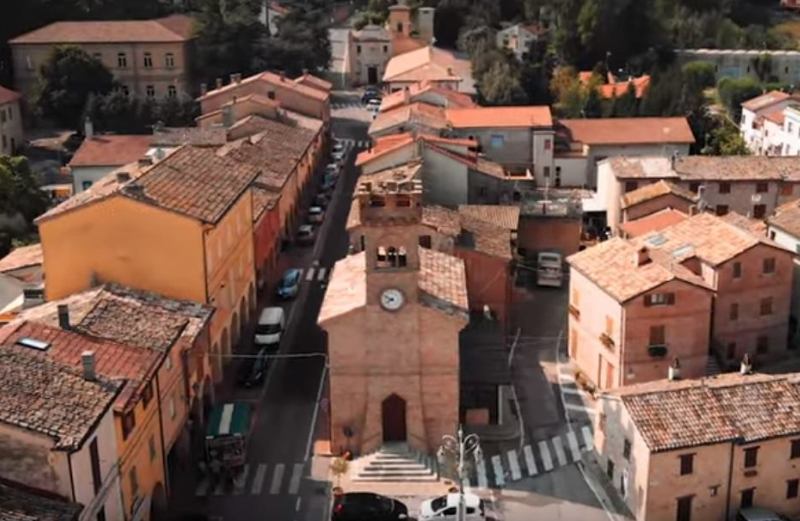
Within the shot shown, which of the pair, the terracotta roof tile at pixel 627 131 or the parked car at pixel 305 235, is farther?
the terracotta roof tile at pixel 627 131

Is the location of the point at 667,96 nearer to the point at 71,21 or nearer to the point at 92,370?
the point at 71,21

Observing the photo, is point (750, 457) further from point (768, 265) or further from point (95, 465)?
point (95, 465)

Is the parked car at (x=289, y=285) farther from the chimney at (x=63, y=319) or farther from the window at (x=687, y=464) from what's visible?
the window at (x=687, y=464)

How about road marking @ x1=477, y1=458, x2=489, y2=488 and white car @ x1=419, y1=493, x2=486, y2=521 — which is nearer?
white car @ x1=419, y1=493, x2=486, y2=521

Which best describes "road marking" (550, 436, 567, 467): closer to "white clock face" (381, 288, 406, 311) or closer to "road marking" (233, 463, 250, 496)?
"white clock face" (381, 288, 406, 311)

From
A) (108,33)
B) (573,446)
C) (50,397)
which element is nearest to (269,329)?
(573,446)

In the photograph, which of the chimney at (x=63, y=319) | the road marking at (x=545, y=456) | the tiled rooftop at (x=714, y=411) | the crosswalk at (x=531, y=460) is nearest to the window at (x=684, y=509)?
the tiled rooftop at (x=714, y=411)

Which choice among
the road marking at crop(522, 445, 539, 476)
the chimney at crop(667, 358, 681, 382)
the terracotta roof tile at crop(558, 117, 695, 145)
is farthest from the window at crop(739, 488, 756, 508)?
the terracotta roof tile at crop(558, 117, 695, 145)

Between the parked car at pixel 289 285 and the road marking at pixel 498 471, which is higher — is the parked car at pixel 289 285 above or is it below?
above
